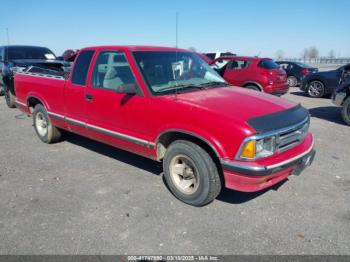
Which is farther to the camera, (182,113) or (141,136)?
(141,136)

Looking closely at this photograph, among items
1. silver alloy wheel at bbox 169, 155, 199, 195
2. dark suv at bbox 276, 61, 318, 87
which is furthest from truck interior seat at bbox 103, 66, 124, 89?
dark suv at bbox 276, 61, 318, 87

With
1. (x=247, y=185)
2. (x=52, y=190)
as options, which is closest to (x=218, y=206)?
(x=247, y=185)

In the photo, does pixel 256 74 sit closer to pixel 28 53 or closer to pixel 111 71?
pixel 111 71

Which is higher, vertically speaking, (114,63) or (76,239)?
(114,63)

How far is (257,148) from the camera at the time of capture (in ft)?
9.78

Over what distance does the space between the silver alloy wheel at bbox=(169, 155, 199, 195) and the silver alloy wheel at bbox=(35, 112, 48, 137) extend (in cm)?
335

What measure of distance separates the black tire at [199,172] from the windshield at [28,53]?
8.80 metres

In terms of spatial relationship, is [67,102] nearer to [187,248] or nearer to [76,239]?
[76,239]

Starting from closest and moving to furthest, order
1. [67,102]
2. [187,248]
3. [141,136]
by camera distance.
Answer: [187,248]
[141,136]
[67,102]

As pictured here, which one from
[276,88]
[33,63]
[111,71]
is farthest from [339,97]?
[33,63]

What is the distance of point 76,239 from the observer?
294 cm

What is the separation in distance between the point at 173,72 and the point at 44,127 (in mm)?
3244

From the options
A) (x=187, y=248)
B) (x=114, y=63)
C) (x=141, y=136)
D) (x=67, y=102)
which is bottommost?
(x=187, y=248)

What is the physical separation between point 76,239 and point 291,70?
1536 centimetres
